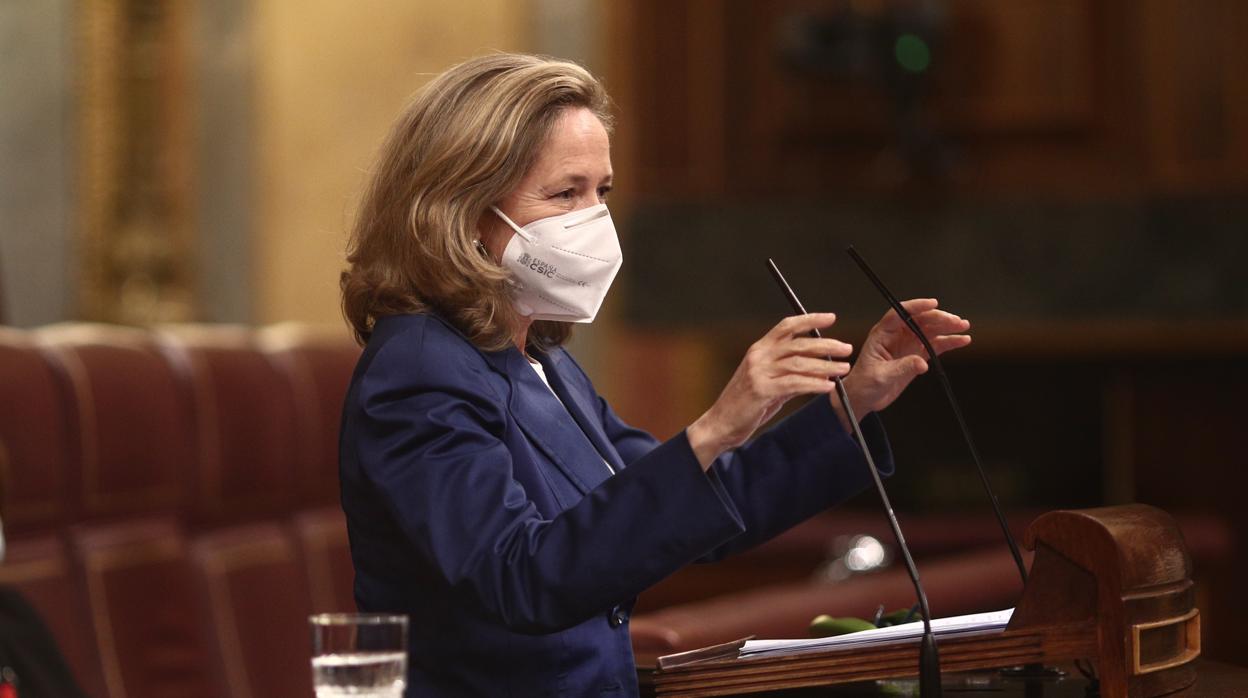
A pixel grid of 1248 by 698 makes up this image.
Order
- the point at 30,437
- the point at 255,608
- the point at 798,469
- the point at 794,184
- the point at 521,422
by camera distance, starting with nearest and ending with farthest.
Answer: the point at 521,422 → the point at 798,469 → the point at 30,437 → the point at 255,608 → the point at 794,184

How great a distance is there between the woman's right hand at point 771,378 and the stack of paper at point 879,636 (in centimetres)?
15

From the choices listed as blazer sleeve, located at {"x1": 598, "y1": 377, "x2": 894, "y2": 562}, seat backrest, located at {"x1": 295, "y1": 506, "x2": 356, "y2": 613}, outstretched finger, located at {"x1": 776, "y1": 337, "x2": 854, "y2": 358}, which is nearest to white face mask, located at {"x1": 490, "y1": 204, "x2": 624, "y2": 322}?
blazer sleeve, located at {"x1": 598, "y1": 377, "x2": 894, "y2": 562}

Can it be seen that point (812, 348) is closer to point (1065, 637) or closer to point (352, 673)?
point (1065, 637)

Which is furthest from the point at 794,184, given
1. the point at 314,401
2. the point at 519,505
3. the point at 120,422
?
the point at 519,505

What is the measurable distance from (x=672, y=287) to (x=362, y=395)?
146 inches

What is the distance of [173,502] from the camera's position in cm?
314

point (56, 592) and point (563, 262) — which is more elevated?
point (563, 262)

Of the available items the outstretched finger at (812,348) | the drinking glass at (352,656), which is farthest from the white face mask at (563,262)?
the drinking glass at (352,656)

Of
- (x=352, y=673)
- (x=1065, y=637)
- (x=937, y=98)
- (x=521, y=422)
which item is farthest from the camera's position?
(x=937, y=98)

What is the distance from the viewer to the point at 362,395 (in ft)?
4.50

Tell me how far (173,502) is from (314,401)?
61 centimetres

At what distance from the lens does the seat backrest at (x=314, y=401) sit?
3668 mm

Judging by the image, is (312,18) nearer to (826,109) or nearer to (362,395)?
(826,109)

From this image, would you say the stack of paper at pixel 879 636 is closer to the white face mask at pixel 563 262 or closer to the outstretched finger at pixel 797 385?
the outstretched finger at pixel 797 385
